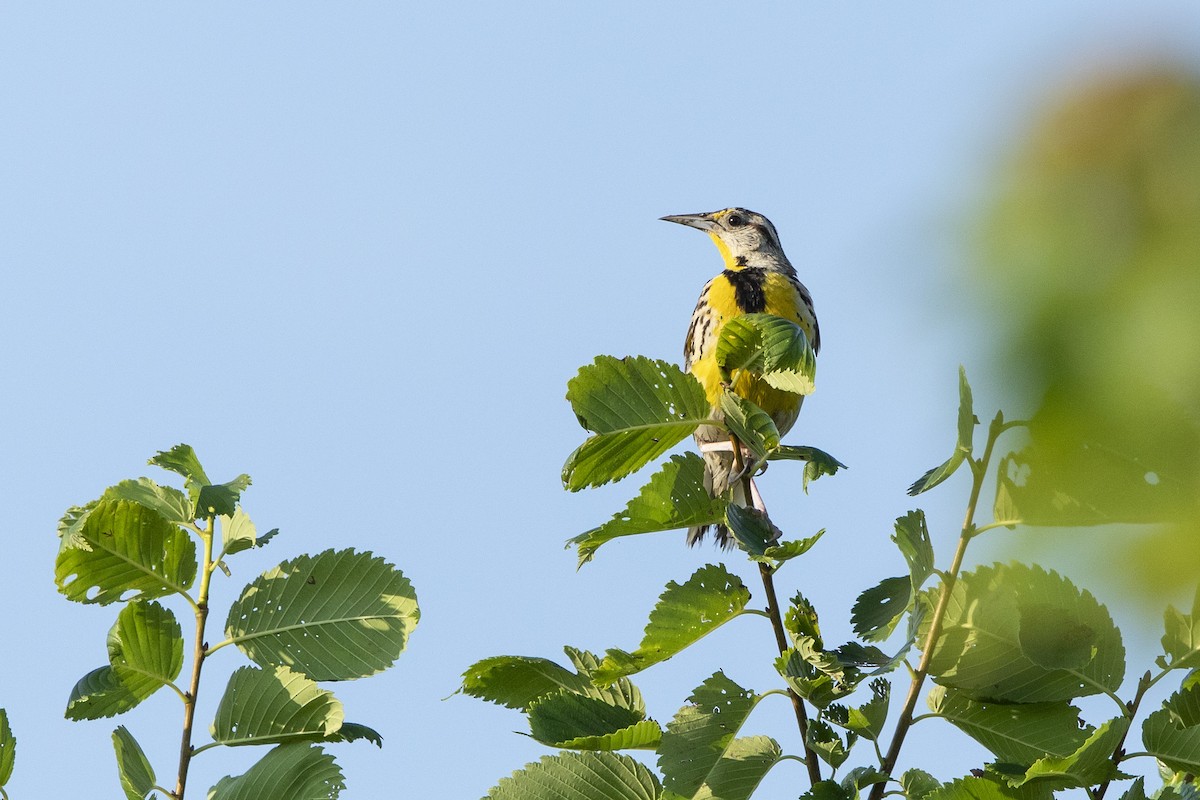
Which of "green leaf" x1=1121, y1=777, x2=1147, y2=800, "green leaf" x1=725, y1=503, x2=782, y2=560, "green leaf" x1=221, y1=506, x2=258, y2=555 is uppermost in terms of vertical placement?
"green leaf" x1=221, y1=506, x2=258, y2=555

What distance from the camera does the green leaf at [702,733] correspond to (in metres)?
3.70

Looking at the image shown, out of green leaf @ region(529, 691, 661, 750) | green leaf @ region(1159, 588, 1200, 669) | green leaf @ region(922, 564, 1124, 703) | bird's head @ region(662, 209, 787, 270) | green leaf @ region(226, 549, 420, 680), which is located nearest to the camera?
green leaf @ region(1159, 588, 1200, 669)

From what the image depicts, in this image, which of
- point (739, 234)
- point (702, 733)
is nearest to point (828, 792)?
point (702, 733)

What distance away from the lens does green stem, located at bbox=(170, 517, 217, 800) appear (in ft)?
12.3

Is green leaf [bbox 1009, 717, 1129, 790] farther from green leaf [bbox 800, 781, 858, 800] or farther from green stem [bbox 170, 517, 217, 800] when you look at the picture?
green stem [bbox 170, 517, 217, 800]

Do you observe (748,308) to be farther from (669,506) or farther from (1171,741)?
(1171,741)

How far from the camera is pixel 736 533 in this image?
12.3 feet

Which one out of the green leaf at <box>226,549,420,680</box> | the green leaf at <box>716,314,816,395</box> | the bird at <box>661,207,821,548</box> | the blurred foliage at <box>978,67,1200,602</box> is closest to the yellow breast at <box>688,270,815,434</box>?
the bird at <box>661,207,821,548</box>

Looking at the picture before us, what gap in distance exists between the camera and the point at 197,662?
396 centimetres

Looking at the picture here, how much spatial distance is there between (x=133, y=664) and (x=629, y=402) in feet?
5.09

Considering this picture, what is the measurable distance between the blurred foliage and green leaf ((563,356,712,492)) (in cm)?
260

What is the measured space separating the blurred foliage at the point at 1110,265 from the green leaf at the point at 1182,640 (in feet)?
1.07

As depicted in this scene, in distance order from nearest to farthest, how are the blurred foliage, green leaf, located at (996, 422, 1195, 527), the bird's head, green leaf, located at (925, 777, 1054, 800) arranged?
the blurred foliage → green leaf, located at (996, 422, 1195, 527) → green leaf, located at (925, 777, 1054, 800) → the bird's head

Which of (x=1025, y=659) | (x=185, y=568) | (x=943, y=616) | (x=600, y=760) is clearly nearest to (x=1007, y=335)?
(x=943, y=616)
